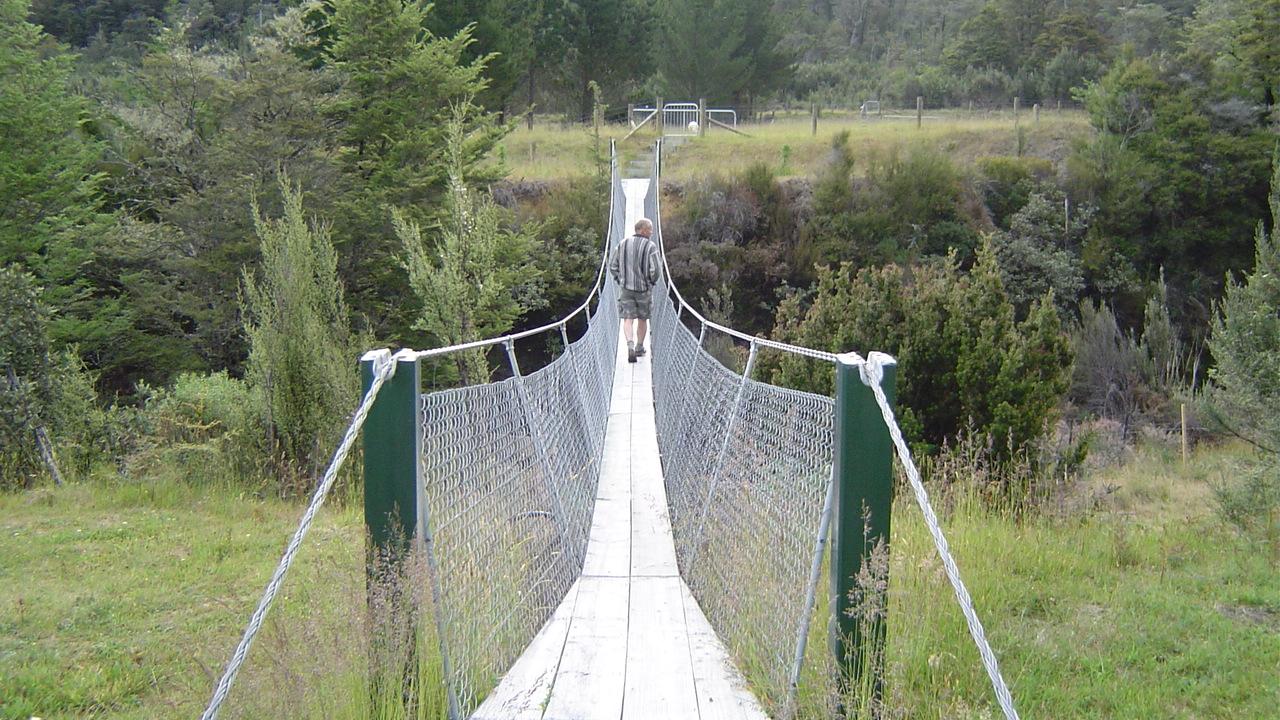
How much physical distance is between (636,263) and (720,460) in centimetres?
482

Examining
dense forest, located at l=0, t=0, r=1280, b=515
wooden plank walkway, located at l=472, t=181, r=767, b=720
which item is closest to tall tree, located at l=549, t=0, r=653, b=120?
dense forest, located at l=0, t=0, r=1280, b=515

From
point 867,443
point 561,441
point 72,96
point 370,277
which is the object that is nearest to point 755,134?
point 370,277

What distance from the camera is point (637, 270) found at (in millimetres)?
8039

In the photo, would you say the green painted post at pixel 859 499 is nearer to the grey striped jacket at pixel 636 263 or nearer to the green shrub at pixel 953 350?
the green shrub at pixel 953 350

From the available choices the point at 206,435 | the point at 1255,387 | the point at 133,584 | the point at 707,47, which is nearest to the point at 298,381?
the point at 206,435

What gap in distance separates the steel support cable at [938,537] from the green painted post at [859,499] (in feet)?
0.18

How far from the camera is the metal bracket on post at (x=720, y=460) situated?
10.1 feet

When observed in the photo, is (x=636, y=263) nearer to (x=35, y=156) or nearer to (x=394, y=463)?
(x=394, y=463)

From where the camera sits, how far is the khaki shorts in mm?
8453

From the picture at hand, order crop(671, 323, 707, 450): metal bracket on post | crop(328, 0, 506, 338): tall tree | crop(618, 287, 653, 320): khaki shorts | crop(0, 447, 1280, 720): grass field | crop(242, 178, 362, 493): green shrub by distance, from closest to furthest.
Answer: crop(0, 447, 1280, 720): grass field
crop(671, 323, 707, 450): metal bracket on post
crop(242, 178, 362, 493): green shrub
crop(618, 287, 653, 320): khaki shorts
crop(328, 0, 506, 338): tall tree

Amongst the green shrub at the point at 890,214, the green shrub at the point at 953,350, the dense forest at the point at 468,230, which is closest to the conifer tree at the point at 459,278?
the dense forest at the point at 468,230

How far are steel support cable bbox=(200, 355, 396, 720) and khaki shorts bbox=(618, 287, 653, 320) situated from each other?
249 inches

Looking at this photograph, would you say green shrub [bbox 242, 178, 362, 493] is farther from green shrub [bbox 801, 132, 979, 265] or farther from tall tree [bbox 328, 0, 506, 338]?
green shrub [bbox 801, 132, 979, 265]

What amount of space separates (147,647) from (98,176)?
16673 millimetres
